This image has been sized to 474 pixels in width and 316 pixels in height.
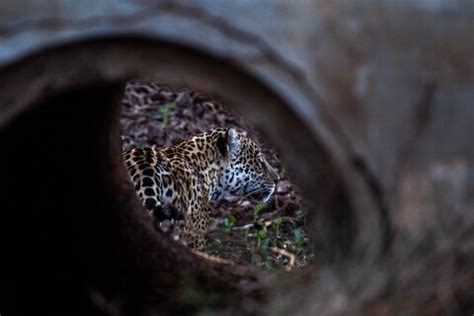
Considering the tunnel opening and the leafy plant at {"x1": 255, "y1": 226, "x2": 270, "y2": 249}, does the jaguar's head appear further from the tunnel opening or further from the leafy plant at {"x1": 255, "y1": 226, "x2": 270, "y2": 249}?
the tunnel opening

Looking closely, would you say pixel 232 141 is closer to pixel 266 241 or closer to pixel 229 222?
pixel 229 222

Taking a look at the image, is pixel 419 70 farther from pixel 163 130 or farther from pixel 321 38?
pixel 163 130

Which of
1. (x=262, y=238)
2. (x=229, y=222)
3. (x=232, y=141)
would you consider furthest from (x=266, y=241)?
(x=232, y=141)

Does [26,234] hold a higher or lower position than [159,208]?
lower

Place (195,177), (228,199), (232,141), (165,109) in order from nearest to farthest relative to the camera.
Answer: (195,177) → (232,141) → (228,199) → (165,109)

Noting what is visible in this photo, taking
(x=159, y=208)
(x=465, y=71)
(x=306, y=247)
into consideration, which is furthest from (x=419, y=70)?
(x=306, y=247)

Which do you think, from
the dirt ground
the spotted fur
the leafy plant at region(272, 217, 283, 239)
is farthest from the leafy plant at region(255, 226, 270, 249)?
the spotted fur
